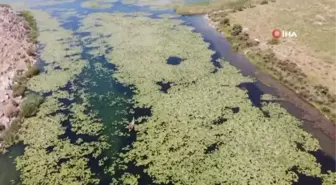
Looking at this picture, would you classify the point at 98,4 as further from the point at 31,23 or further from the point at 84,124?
the point at 84,124

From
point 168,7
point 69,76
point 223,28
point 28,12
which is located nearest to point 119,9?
point 168,7

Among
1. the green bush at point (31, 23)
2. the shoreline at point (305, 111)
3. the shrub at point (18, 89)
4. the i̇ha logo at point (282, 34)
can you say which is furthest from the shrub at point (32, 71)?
the i̇ha logo at point (282, 34)

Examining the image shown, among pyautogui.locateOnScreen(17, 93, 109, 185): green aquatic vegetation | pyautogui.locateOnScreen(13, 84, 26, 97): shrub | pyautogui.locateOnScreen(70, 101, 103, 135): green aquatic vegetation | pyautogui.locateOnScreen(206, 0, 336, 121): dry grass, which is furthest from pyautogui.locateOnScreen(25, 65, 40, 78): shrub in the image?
pyautogui.locateOnScreen(206, 0, 336, 121): dry grass

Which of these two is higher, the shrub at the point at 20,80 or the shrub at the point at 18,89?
the shrub at the point at 20,80

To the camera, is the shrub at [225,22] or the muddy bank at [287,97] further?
the shrub at [225,22]

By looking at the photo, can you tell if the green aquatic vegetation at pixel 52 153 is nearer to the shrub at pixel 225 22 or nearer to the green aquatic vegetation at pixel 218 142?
the green aquatic vegetation at pixel 218 142

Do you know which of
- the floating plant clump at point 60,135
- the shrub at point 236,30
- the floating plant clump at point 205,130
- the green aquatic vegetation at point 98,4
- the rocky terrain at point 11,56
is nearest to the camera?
the floating plant clump at point 205,130
